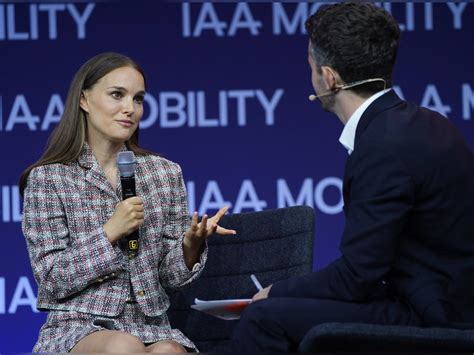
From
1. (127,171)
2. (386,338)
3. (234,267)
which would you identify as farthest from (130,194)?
(386,338)

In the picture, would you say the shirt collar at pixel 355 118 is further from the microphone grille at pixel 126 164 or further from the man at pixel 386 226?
the microphone grille at pixel 126 164

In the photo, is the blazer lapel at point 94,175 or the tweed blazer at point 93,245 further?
the blazer lapel at point 94,175

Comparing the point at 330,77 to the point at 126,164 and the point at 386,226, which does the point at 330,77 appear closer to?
the point at 386,226

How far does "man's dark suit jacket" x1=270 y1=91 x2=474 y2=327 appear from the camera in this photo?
2.44m

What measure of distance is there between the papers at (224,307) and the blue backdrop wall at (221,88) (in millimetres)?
1923

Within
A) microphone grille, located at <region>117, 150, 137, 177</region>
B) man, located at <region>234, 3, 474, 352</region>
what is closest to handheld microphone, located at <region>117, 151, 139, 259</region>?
microphone grille, located at <region>117, 150, 137, 177</region>

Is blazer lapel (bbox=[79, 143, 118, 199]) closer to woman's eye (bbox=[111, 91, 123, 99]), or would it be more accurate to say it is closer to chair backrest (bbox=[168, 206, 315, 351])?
woman's eye (bbox=[111, 91, 123, 99])

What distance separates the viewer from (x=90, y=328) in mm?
3131

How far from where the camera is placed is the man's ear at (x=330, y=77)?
2660mm

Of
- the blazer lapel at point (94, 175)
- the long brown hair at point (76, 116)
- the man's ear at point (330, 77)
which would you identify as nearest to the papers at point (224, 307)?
the man's ear at point (330, 77)

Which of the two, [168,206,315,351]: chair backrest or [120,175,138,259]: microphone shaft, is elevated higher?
[120,175,138,259]: microphone shaft

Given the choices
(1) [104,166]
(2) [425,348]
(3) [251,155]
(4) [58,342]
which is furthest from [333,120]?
(2) [425,348]

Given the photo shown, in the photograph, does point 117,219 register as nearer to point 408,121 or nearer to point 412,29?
point 408,121

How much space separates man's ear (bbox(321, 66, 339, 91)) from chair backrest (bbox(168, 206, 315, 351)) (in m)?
0.91
